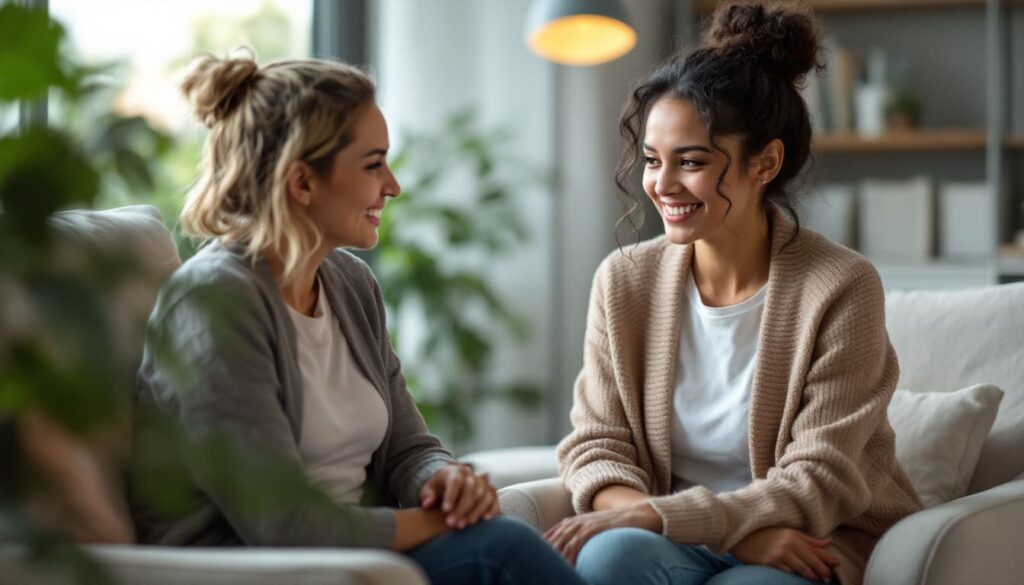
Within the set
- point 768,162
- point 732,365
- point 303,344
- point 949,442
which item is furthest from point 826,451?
point 303,344

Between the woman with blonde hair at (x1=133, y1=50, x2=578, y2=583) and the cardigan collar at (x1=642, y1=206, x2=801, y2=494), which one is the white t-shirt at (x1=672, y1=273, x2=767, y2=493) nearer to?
the cardigan collar at (x1=642, y1=206, x2=801, y2=494)

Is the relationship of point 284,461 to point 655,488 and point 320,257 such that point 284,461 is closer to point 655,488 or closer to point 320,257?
point 320,257

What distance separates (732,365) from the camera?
6.15ft

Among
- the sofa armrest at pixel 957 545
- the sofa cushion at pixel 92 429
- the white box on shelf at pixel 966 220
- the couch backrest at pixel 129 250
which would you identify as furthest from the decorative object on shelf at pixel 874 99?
the sofa cushion at pixel 92 429

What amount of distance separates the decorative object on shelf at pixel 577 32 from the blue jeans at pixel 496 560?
172 cm

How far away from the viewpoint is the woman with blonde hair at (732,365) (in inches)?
66.1

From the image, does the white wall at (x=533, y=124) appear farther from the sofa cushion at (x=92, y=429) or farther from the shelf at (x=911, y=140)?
the sofa cushion at (x=92, y=429)

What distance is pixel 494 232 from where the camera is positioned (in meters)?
3.59

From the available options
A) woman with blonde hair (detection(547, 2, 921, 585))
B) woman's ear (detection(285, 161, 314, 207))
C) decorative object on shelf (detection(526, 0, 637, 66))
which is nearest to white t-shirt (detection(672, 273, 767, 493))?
woman with blonde hair (detection(547, 2, 921, 585))

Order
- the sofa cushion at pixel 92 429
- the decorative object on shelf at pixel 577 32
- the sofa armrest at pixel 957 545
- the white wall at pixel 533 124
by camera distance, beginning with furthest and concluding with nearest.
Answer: the white wall at pixel 533 124 < the decorative object on shelf at pixel 577 32 < the sofa armrest at pixel 957 545 < the sofa cushion at pixel 92 429

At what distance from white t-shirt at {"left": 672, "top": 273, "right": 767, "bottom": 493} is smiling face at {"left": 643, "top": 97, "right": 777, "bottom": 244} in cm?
14

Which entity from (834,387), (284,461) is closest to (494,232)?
(834,387)

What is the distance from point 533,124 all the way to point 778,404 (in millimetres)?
2162

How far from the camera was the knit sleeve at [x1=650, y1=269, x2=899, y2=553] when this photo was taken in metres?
1.67
